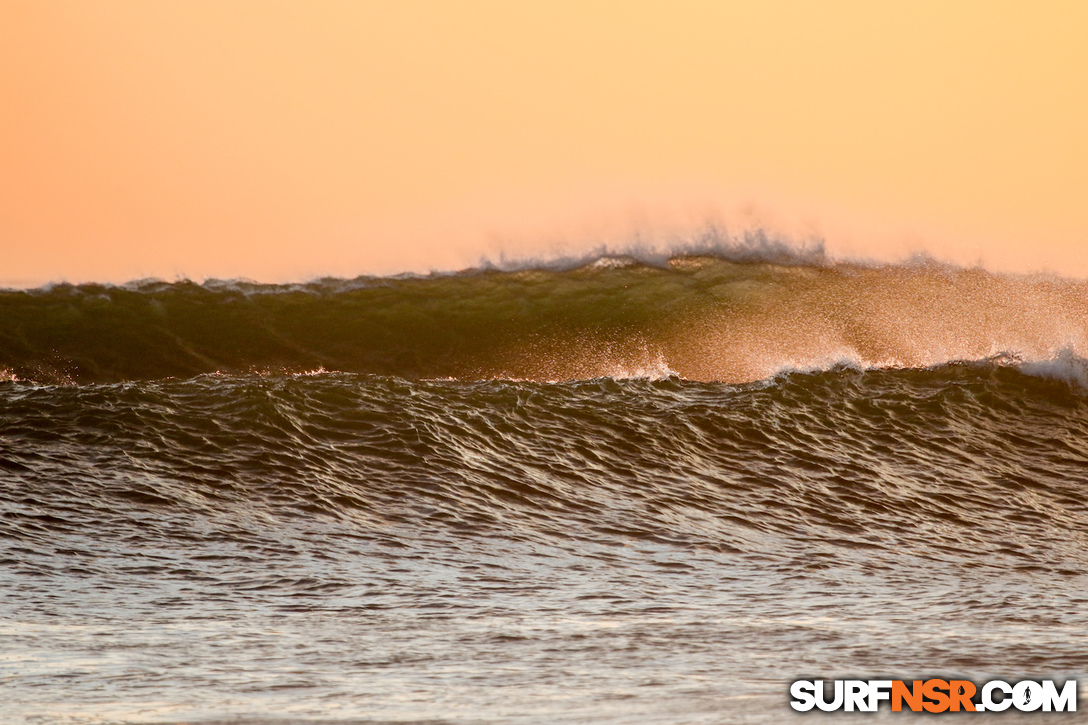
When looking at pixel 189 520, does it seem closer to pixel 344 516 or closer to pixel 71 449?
pixel 344 516

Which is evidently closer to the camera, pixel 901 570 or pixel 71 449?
pixel 901 570

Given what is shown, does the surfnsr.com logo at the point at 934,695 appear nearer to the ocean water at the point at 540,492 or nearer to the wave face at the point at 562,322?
the ocean water at the point at 540,492

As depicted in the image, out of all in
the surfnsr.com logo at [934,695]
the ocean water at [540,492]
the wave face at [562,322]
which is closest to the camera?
the surfnsr.com logo at [934,695]

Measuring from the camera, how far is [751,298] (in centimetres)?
1363

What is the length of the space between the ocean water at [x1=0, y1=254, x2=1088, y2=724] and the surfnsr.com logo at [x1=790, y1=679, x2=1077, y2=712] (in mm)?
152

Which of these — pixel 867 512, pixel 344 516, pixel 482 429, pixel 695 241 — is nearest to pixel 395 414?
pixel 482 429

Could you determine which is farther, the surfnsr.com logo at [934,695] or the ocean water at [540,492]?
the ocean water at [540,492]

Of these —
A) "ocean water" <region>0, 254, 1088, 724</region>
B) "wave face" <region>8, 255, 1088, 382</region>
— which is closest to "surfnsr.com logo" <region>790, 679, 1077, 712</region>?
"ocean water" <region>0, 254, 1088, 724</region>

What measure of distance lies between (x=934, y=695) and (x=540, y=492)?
4.69 m

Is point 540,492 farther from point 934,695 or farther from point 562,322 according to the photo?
point 562,322

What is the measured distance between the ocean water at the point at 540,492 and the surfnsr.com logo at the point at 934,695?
15 cm

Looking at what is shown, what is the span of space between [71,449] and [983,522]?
6958 mm

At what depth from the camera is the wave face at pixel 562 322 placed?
1230cm

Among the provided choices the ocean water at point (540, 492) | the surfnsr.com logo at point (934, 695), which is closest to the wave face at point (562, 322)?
the ocean water at point (540, 492)
